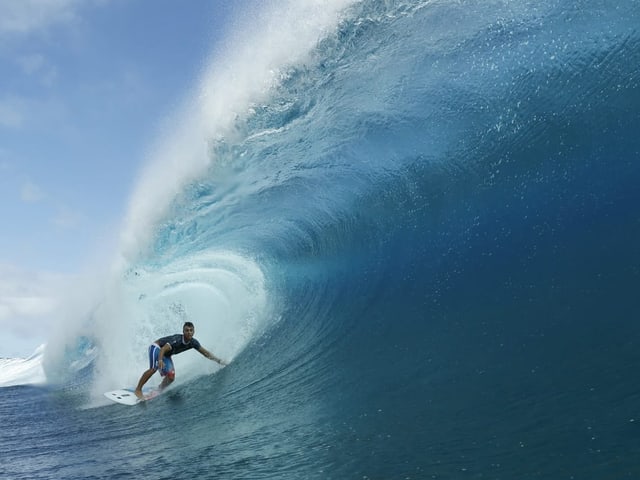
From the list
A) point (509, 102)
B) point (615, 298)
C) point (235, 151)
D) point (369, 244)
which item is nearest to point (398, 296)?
point (369, 244)

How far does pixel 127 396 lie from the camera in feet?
26.5

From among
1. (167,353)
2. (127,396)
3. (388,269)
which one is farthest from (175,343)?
(388,269)

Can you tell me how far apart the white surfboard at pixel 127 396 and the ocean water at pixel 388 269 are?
32cm

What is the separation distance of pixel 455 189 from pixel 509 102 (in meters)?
1.63

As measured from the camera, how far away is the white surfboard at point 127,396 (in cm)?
782

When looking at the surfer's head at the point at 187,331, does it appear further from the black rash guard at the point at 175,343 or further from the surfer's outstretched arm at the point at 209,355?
the surfer's outstretched arm at the point at 209,355

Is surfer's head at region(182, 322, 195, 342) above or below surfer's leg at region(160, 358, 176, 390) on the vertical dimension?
above

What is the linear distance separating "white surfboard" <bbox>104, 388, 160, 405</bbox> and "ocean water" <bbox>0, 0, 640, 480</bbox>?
316 millimetres

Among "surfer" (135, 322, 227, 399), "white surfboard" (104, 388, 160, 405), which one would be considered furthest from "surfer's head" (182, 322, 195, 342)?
"white surfboard" (104, 388, 160, 405)

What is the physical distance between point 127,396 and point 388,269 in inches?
185

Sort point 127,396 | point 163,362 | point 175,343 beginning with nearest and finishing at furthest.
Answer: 1. point 127,396
2. point 163,362
3. point 175,343

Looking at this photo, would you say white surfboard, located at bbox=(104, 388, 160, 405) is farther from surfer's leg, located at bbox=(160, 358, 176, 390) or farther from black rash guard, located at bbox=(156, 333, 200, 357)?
black rash guard, located at bbox=(156, 333, 200, 357)

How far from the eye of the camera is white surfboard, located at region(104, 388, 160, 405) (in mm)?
7820

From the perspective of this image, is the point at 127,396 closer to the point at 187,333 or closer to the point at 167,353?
the point at 167,353
